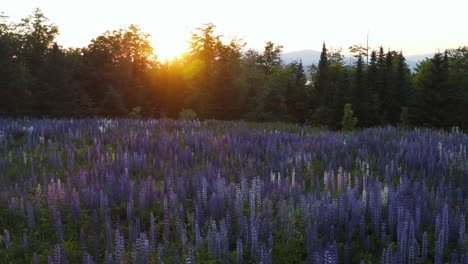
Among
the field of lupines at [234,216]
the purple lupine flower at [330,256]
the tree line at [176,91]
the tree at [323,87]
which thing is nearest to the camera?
the purple lupine flower at [330,256]

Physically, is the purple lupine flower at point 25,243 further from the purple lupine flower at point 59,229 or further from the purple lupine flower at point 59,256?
the purple lupine flower at point 59,256

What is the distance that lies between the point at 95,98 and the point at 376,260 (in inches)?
1680

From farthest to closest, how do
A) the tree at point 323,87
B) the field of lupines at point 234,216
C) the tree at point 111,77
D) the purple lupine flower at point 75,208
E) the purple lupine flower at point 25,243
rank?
Answer: 1. the tree at point 323,87
2. the tree at point 111,77
3. the purple lupine flower at point 75,208
4. the purple lupine flower at point 25,243
5. the field of lupines at point 234,216

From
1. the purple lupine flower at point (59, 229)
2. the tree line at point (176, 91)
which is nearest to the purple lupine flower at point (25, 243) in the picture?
the purple lupine flower at point (59, 229)

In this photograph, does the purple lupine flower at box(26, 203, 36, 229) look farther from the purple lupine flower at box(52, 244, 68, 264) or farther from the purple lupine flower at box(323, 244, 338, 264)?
the purple lupine flower at box(323, 244, 338, 264)

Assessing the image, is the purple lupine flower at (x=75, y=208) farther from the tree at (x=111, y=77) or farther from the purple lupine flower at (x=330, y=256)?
the tree at (x=111, y=77)

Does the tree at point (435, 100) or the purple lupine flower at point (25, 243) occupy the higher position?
the tree at point (435, 100)

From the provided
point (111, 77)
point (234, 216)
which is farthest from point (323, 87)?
point (234, 216)

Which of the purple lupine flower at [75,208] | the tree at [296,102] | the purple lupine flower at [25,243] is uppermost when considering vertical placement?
the tree at [296,102]

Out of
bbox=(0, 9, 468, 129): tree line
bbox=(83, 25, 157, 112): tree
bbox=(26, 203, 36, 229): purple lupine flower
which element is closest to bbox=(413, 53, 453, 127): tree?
bbox=(0, 9, 468, 129): tree line

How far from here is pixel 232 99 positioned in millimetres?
45875

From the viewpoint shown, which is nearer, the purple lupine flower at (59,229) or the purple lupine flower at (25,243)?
the purple lupine flower at (25,243)

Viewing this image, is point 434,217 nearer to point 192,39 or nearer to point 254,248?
point 254,248

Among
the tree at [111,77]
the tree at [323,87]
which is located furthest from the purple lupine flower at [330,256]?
the tree at [323,87]
